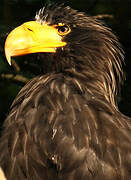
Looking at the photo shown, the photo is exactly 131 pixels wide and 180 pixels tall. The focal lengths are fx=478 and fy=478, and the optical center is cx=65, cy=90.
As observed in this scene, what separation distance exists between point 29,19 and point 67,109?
5.59ft

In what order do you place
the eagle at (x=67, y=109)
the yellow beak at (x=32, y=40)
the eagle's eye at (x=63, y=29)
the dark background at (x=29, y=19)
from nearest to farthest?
the eagle at (x=67, y=109), the yellow beak at (x=32, y=40), the eagle's eye at (x=63, y=29), the dark background at (x=29, y=19)

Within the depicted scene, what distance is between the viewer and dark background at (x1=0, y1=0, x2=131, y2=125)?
14.8 feet

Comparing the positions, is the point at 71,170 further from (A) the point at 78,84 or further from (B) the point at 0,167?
(A) the point at 78,84

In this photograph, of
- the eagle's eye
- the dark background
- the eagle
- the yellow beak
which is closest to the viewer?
the eagle

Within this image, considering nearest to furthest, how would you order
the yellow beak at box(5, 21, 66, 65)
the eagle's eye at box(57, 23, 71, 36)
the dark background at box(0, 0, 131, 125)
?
the yellow beak at box(5, 21, 66, 65), the eagle's eye at box(57, 23, 71, 36), the dark background at box(0, 0, 131, 125)

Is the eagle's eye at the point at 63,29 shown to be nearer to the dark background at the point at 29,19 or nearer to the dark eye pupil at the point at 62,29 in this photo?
the dark eye pupil at the point at 62,29

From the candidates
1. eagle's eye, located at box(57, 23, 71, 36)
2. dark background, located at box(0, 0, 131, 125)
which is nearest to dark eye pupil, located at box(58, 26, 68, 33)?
eagle's eye, located at box(57, 23, 71, 36)

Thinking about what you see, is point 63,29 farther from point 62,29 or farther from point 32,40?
point 32,40

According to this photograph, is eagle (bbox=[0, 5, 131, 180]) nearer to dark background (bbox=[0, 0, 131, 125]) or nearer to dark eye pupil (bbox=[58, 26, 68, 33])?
dark eye pupil (bbox=[58, 26, 68, 33])

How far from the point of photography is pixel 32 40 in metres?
3.41

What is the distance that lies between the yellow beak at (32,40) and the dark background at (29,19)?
903mm

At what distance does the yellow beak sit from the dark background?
35.6 inches

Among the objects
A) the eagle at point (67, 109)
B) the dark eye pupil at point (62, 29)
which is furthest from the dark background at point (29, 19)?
the dark eye pupil at point (62, 29)

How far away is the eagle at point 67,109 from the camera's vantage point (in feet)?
9.68
